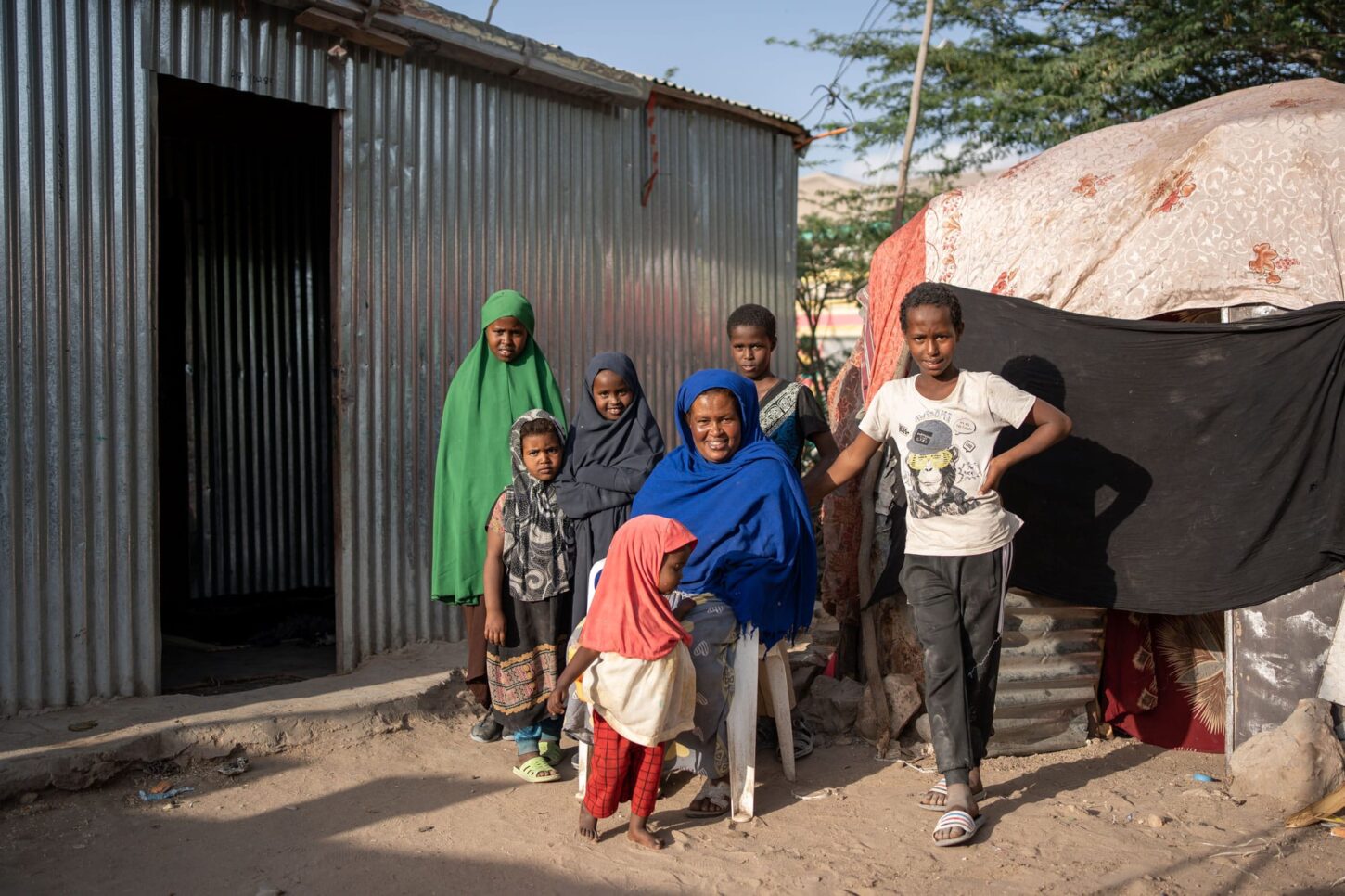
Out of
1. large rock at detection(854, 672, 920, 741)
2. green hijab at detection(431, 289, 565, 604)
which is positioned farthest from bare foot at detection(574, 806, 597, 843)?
large rock at detection(854, 672, 920, 741)

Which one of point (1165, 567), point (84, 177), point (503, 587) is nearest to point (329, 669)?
point (503, 587)

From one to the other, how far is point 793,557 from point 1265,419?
1.86m

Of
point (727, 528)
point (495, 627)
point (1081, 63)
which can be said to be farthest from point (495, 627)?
point (1081, 63)

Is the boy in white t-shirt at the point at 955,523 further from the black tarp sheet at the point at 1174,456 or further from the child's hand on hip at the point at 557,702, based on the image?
the child's hand on hip at the point at 557,702

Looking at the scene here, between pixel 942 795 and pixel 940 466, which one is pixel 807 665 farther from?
pixel 940 466

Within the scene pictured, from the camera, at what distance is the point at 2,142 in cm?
432

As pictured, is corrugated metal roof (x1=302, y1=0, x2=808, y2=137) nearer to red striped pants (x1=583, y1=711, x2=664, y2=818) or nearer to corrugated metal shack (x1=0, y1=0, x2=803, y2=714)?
corrugated metal shack (x1=0, y1=0, x2=803, y2=714)

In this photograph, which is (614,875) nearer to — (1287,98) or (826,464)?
(826,464)

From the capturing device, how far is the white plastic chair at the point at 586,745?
395 cm

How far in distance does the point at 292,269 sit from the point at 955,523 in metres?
5.79

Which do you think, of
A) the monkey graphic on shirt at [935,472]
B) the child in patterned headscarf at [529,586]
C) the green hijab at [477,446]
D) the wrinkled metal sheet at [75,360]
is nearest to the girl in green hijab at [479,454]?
the green hijab at [477,446]

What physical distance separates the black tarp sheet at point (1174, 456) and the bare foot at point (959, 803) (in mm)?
1130

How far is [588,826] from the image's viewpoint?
12.0ft

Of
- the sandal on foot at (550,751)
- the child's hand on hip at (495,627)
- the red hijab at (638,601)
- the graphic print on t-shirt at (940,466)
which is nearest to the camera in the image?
Answer: the red hijab at (638,601)
